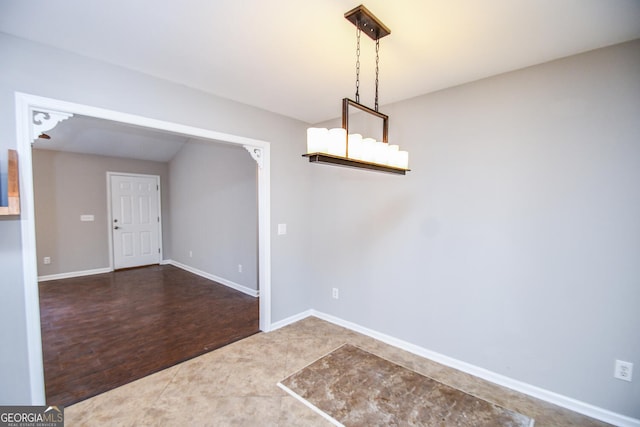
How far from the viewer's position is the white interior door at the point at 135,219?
6039mm

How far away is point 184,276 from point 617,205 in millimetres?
6295

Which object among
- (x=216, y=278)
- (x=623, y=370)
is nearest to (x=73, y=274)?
(x=216, y=278)

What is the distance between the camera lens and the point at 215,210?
5.38m

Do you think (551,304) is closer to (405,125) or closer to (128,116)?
(405,125)

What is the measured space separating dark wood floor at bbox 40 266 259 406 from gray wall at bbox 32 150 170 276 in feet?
1.64

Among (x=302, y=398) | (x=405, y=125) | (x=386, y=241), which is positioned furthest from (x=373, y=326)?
(x=405, y=125)

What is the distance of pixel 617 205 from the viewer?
1.88 m

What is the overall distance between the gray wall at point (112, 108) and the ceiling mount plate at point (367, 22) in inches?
46.5

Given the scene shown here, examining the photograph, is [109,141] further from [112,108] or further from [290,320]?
[290,320]

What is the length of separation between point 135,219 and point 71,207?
112 cm

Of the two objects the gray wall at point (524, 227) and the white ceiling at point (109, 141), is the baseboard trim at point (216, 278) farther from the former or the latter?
the white ceiling at point (109, 141)

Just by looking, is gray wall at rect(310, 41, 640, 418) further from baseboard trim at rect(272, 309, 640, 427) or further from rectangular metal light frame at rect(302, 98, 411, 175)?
rectangular metal light frame at rect(302, 98, 411, 175)

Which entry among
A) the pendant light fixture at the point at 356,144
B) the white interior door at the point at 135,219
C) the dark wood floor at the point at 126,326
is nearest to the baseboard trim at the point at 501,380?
the dark wood floor at the point at 126,326

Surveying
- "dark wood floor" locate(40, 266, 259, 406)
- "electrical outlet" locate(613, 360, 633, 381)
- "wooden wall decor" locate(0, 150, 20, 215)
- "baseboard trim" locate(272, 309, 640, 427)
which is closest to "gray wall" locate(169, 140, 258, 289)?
"dark wood floor" locate(40, 266, 259, 406)
